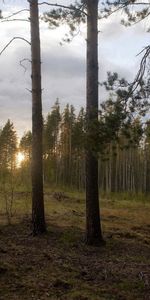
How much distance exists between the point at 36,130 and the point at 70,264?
4.51 metres

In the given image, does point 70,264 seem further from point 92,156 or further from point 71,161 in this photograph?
point 71,161

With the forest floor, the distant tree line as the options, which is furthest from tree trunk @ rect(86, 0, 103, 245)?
the distant tree line

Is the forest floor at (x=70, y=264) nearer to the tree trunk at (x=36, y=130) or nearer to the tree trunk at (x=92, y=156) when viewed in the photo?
the tree trunk at (x=92, y=156)

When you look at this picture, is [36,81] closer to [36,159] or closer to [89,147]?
[36,159]

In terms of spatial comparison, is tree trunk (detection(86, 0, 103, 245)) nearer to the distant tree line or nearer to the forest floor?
the forest floor

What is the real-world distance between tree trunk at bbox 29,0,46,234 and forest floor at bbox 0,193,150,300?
640mm

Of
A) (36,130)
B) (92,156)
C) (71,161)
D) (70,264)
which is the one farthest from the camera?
(71,161)

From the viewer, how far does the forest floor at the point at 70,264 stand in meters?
7.17

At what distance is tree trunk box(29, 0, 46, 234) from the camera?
12320mm

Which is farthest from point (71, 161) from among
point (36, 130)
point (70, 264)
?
point (70, 264)

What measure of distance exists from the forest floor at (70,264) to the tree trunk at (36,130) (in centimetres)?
64

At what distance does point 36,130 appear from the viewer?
485 inches

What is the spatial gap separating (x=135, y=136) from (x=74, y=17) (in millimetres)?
4838

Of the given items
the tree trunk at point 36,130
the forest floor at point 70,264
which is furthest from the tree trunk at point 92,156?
the tree trunk at point 36,130
